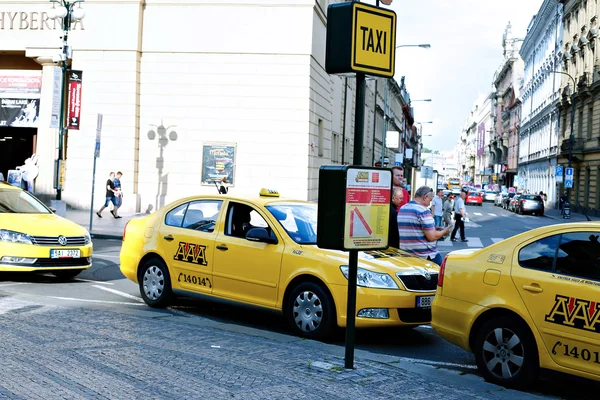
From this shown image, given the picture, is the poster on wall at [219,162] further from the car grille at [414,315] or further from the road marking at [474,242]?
the car grille at [414,315]

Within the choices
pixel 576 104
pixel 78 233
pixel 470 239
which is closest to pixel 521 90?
pixel 576 104

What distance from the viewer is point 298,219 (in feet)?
28.5

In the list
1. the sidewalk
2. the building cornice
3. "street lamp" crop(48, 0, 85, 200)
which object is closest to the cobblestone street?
the sidewalk

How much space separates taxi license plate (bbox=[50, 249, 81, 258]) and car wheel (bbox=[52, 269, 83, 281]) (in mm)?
343

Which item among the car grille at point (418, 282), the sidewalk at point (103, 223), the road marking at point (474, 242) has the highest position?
the car grille at point (418, 282)

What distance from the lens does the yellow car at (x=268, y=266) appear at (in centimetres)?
765

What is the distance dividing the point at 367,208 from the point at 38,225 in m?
7.05

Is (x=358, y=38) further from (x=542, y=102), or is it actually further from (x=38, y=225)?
(x=542, y=102)

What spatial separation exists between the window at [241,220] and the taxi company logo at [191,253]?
42 centimetres

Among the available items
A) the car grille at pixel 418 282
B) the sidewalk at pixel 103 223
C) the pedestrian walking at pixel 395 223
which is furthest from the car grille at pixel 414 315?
the sidewalk at pixel 103 223

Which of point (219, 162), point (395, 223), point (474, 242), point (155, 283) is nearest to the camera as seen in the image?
point (155, 283)

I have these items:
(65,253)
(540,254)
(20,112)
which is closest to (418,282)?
(540,254)

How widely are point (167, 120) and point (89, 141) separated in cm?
305

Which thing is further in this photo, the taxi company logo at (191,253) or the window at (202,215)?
the window at (202,215)
